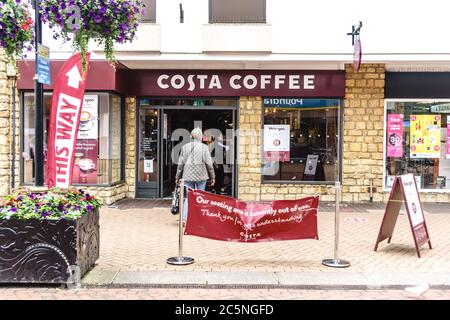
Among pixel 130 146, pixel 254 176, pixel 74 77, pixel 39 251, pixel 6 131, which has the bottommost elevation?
pixel 39 251

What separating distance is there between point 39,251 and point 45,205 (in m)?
0.53

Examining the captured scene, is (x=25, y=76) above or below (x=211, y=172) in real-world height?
above

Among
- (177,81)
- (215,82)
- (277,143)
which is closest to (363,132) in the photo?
(277,143)

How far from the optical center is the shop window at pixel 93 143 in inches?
476

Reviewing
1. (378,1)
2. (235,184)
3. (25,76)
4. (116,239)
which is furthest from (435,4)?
(25,76)

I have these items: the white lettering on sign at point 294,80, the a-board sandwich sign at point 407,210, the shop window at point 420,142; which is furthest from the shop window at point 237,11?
the a-board sandwich sign at point 407,210

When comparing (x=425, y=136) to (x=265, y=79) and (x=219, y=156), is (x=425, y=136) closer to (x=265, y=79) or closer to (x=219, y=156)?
(x=265, y=79)

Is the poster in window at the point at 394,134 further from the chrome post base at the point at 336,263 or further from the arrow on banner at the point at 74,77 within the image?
the arrow on banner at the point at 74,77

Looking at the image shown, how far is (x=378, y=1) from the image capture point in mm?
11656

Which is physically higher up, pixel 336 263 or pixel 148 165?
pixel 148 165

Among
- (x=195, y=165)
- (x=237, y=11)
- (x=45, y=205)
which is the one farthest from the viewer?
(x=237, y=11)

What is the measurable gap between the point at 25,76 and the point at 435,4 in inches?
374

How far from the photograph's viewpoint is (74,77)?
8242mm

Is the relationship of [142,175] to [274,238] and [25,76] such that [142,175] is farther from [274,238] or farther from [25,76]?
[274,238]
